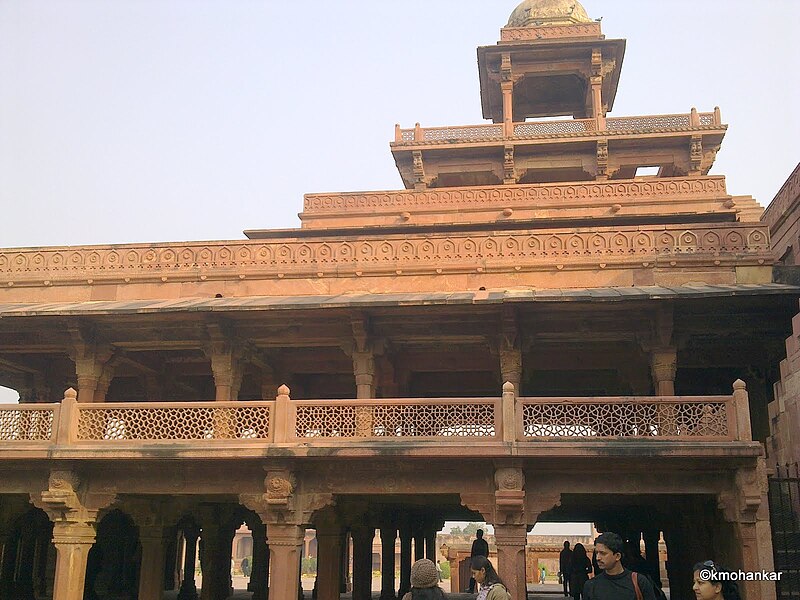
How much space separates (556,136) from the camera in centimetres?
2338

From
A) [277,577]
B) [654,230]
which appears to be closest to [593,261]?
[654,230]

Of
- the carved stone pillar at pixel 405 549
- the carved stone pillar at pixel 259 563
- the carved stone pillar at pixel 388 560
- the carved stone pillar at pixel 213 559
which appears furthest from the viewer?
the carved stone pillar at pixel 405 549

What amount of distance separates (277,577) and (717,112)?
17.7 m

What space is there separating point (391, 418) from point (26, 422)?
5.96 meters

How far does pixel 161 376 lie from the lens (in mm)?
17938

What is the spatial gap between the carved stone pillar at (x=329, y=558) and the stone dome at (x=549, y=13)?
17344 mm

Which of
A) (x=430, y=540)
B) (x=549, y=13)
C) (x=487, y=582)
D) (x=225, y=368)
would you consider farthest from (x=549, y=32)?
(x=487, y=582)

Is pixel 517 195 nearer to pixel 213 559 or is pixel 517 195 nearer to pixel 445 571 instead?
pixel 213 559

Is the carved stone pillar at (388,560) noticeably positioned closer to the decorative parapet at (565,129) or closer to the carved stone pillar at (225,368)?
the carved stone pillar at (225,368)

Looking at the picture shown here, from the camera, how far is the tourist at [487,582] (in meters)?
6.62

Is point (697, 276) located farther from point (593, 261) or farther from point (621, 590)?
point (621, 590)

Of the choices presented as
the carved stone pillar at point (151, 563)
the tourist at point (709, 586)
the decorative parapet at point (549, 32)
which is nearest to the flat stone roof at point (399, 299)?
the carved stone pillar at point (151, 563)

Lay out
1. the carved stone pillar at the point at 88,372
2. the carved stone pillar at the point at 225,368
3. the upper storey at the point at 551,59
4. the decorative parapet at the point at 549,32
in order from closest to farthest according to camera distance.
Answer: the carved stone pillar at the point at 225,368
the carved stone pillar at the point at 88,372
the upper storey at the point at 551,59
the decorative parapet at the point at 549,32

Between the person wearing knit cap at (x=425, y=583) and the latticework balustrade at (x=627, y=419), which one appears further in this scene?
the latticework balustrade at (x=627, y=419)
